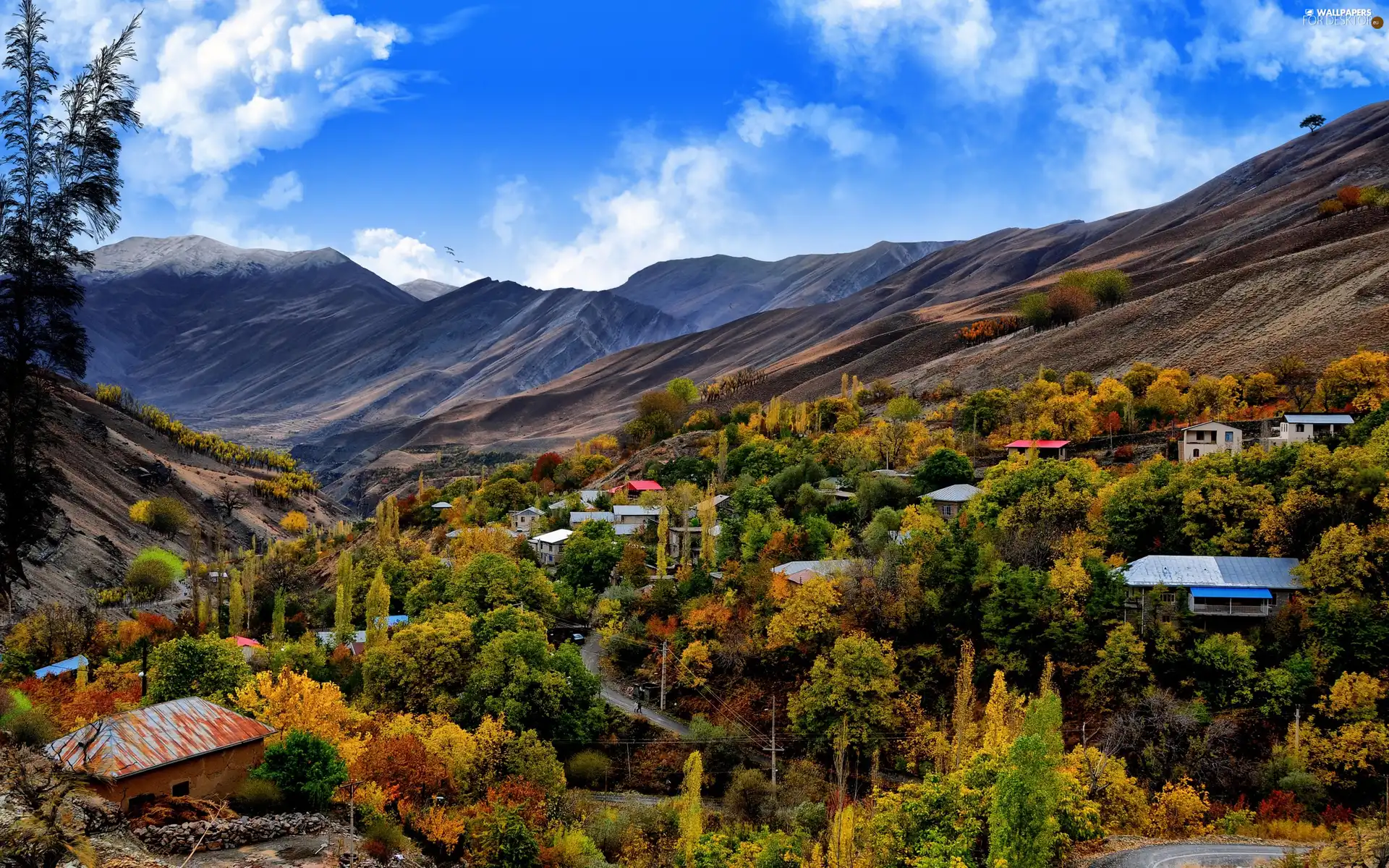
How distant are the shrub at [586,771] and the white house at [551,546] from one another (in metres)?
21.6

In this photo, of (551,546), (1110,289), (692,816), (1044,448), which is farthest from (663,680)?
(1110,289)

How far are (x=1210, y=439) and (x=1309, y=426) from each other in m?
4.31

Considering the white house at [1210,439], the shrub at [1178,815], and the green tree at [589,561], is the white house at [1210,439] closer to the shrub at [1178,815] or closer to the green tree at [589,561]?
the shrub at [1178,815]

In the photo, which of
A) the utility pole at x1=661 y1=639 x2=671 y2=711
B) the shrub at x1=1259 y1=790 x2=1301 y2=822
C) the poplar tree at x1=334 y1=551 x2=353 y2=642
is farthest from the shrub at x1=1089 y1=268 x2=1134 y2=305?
the shrub at x1=1259 y1=790 x2=1301 y2=822

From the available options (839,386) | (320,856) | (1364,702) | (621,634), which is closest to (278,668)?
(621,634)

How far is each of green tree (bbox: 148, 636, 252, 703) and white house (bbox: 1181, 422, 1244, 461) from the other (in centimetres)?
3949

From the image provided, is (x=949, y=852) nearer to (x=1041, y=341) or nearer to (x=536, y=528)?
(x=536, y=528)

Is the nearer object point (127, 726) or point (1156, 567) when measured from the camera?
point (127, 726)

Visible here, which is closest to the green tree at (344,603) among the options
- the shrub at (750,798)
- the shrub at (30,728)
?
the shrub at (750,798)

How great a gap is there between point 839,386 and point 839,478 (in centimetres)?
6159

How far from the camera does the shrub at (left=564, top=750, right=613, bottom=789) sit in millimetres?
32656

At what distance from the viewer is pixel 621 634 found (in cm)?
4225

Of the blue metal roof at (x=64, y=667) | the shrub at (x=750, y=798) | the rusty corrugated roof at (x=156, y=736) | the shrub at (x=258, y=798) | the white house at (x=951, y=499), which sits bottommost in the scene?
the shrub at (x=750, y=798)

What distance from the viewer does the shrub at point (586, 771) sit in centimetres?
3266
